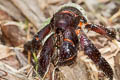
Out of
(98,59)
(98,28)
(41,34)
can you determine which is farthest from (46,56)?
(98,28)

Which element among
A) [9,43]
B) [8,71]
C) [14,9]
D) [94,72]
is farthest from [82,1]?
[8,71]

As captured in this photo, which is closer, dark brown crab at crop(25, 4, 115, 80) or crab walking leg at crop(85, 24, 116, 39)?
dark brown crab at crop(25, 4, 115, 80)

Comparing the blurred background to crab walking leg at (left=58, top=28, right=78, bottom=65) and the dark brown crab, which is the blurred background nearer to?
the dark brown crab

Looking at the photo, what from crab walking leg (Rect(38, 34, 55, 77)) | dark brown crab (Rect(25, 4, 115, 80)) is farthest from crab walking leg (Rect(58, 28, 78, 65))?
crab walking leg (Rect(38, 34, 55, 77))

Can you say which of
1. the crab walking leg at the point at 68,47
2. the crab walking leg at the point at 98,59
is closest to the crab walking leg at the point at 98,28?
the crab walking leg at the point at 98,59

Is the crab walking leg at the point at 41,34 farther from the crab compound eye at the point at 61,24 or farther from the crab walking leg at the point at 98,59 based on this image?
the crab walking leg at the point at 98,59

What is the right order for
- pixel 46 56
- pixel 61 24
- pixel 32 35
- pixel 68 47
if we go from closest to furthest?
1. pixel 68 47
2. pixel 61 24
3. pixel 46 56
4. pixel 32 35

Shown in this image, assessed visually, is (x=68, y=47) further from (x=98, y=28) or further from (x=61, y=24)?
(x=98, y=28)

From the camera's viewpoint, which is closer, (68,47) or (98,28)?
(68,47)
